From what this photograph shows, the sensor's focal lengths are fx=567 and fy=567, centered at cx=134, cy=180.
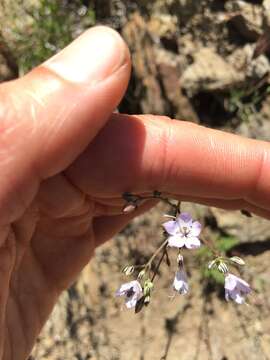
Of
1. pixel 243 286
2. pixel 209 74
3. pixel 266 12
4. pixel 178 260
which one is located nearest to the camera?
pixel 178 260

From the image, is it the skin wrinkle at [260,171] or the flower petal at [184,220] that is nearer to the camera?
the flower petal at [184,220]

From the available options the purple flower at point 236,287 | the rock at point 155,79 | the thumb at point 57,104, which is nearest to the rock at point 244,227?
the rock at point 155,79

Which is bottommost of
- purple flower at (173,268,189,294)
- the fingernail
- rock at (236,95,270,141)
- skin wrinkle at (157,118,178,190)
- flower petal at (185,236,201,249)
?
rock at (236,95,270,141)

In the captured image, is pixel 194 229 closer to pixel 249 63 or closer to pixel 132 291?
pixel 132 291

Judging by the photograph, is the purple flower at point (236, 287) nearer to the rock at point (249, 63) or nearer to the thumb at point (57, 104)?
the thumb at point (57, 104)

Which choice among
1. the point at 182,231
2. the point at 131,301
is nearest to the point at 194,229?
the point at 182,231

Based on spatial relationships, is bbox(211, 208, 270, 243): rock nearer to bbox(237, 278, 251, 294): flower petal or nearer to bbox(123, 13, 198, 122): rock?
bbox(123, 13, 198, 122): rock

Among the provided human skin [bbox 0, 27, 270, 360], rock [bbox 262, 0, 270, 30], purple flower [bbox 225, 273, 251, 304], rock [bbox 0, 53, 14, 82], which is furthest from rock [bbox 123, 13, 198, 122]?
purple flower [bbox 225, 273, 251, 304]

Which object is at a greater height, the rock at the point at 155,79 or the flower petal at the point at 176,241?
the flower petal at the point at 176,241
